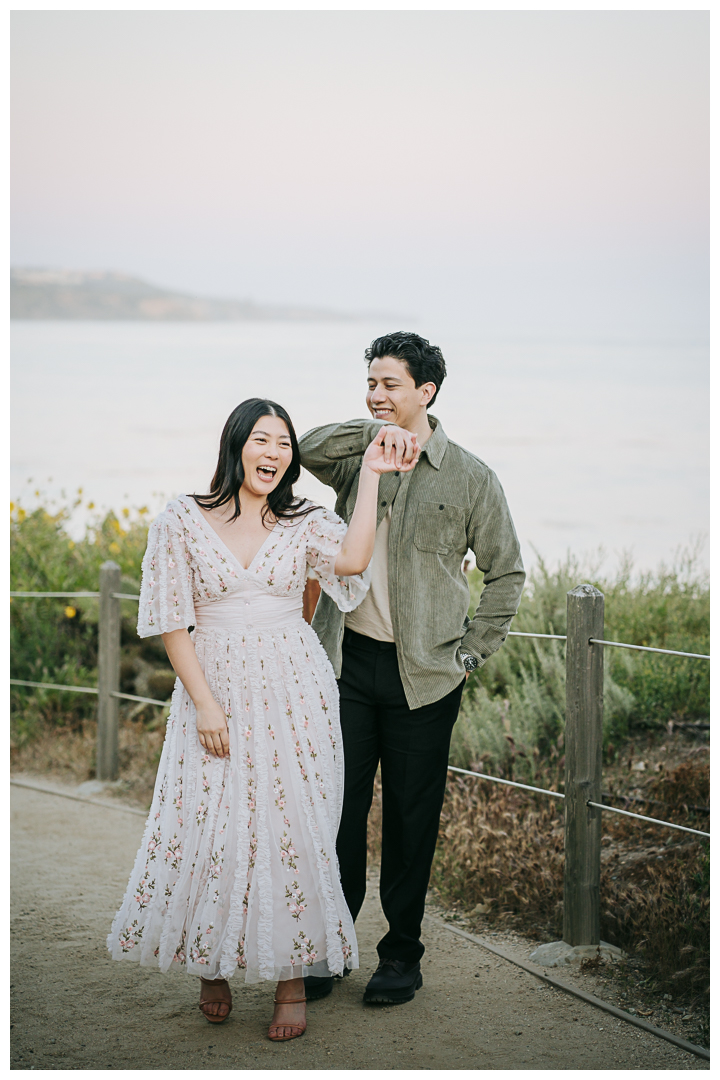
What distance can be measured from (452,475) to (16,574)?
5.31 meters

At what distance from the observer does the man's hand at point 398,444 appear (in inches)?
111

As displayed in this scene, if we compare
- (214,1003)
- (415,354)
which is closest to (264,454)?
(415,354)

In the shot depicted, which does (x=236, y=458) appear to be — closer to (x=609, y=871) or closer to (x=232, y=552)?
(x=232, y=552)

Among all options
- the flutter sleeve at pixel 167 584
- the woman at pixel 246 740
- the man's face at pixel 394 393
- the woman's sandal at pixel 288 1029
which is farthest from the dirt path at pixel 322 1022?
the man's face at pixel 394 393

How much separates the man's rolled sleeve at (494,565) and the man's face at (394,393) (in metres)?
0.32

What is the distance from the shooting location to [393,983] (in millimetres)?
3168

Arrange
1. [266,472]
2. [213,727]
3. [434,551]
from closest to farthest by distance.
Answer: [213,727] < [266,472] < [434,551]

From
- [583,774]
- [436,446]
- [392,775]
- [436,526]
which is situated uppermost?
[436,446]

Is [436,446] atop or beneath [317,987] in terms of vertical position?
atop

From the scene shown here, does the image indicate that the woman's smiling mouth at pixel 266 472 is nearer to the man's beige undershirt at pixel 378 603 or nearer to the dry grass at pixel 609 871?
the man's beige undershirt at pixel 378 603

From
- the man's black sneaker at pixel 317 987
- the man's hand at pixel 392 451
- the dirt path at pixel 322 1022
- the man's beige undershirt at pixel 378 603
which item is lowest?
the dirt path at pixel 322 1022

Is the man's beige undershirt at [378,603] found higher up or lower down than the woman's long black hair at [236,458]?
lower down

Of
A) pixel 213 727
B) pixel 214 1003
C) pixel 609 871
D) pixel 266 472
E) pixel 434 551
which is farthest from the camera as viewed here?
pixel 609 871

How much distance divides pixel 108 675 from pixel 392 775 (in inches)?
121
